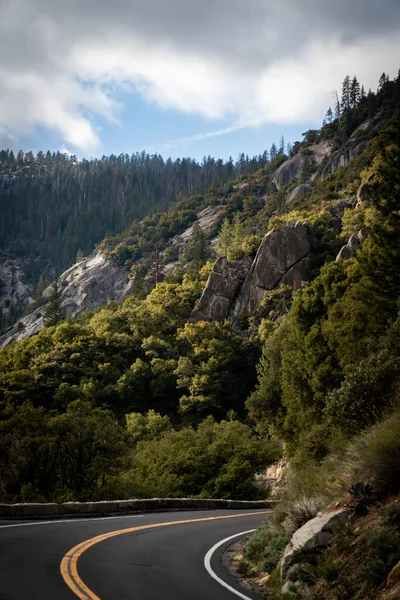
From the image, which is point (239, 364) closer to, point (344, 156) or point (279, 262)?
point (279, 262)

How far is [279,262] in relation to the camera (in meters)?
71.1

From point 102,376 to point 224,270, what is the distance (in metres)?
19.8

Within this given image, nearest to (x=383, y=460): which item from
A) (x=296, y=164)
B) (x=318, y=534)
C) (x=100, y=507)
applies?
(x=318, y=534)

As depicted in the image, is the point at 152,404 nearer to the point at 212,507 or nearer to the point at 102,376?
the point at 102,376

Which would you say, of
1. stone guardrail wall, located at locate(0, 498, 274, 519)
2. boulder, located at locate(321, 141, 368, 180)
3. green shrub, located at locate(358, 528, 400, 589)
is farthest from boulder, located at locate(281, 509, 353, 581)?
boulder, located at locate(321, 141, 368, 180)

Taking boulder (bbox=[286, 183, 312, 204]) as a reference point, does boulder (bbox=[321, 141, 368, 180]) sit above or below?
above

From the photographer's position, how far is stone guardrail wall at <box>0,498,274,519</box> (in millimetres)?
17734

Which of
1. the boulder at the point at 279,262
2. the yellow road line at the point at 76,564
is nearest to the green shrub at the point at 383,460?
the yellow road line at the point at 76,564

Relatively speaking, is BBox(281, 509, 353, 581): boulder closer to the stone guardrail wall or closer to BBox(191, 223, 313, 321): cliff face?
the stone guardrail wall

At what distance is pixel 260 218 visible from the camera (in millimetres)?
122688

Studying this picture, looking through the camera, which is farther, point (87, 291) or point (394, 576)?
point (87, 291)

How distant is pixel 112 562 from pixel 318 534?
410 cm

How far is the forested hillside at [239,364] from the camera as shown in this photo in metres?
27.8

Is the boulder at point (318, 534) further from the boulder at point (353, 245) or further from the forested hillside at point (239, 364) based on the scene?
the boulder at point (353, 245)
